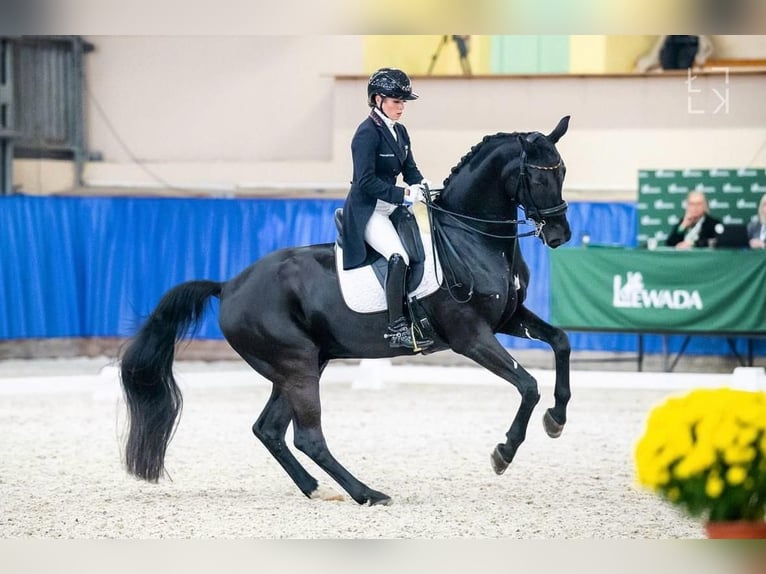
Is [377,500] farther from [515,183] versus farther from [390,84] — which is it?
[390,84]

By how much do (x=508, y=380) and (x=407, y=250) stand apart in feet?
2.67

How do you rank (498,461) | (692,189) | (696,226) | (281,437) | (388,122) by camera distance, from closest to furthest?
(498,461) < (388,122) < (281,437) < (696,226) < (692,189)

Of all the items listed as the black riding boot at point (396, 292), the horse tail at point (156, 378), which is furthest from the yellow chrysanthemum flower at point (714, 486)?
the horse tail at point (156, 378)

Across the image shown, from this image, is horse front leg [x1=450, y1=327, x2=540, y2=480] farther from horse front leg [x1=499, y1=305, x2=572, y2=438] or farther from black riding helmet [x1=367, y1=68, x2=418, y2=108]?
black riding helmet [x1=367, y1=68, x2=418, y2=108]

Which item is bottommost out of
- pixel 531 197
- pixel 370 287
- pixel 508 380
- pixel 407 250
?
pixel 508 380

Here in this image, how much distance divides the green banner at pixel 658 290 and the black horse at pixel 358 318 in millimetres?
4818

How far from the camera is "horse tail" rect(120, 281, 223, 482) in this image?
5.97 meters

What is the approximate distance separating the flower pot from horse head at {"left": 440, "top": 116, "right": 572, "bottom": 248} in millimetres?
2118

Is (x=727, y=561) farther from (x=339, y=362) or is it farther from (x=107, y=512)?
(x=339, y=362)

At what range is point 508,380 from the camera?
5562mm

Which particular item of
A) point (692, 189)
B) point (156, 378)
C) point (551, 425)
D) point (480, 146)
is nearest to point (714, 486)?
point (551, 425)

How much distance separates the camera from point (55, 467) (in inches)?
274
